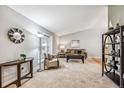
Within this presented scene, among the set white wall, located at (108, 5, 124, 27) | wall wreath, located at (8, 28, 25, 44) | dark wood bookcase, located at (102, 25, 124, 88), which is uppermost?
white wall, located at (108, 5, 124, 27)

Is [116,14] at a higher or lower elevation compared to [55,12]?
lower

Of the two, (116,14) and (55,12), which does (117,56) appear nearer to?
(116,14)

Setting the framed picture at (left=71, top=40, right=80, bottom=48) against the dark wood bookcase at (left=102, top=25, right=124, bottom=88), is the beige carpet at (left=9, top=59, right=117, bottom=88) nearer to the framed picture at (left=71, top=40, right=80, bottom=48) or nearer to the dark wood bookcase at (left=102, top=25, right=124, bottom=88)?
the dark wood bookcase at (left=102, top=25, right=124, bottom=88)

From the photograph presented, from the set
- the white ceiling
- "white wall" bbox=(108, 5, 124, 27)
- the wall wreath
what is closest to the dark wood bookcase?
"white wall" bbox=(108, 5, 124, 27)

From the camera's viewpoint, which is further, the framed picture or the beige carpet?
the framed picture

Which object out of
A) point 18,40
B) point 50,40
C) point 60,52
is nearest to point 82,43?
point 60,52

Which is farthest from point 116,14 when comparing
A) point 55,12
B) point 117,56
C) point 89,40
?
point 89,40

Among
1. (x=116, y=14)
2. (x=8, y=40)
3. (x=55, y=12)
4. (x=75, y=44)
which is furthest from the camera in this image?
(x=75, y=44)

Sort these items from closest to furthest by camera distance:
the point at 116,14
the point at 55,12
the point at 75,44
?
the point at 116,14 → the point at 55,12 → the point at 75,44

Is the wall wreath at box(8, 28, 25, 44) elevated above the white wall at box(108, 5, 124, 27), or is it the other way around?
the white wall at box(108, 5, 124, 27)

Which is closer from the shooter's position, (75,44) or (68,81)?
(68,81)

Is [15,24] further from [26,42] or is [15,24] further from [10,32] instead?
[26,42]
